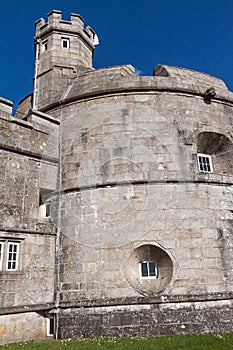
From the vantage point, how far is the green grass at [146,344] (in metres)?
6.36

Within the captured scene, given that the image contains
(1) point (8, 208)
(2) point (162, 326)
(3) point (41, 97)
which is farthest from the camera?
(3) point (41, 97)

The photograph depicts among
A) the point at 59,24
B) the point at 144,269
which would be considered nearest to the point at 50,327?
the point at 144,269

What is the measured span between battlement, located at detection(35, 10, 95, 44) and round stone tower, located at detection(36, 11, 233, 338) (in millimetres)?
4042

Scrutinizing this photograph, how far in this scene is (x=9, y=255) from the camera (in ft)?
26.2

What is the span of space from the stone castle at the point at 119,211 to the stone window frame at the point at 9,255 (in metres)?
0.03

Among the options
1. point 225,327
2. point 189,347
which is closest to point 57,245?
point 189,347

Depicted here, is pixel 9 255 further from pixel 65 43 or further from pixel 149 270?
pixel 65 43

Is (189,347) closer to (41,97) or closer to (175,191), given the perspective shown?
(175,191)

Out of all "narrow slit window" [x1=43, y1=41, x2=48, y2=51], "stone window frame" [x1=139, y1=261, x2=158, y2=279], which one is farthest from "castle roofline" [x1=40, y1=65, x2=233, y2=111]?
"stone window frame" [x1=139, y1=261, x2=158, y2=279]

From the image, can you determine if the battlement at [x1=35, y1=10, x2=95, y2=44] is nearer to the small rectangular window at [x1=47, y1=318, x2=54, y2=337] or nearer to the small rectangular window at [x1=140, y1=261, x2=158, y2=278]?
the small rectangular window at [x1=140, y1=261, x2=158, y2=278]

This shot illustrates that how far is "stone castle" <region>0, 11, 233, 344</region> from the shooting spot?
7.96 m

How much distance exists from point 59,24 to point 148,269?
432 inches

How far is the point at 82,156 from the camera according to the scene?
966cm

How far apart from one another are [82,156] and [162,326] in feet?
17.7
